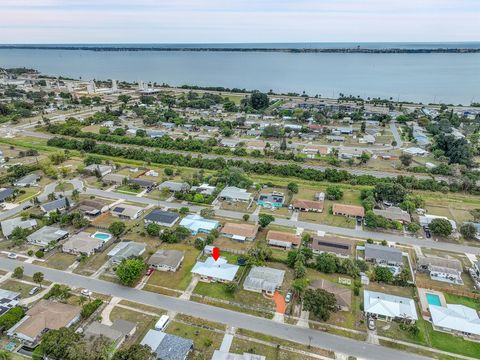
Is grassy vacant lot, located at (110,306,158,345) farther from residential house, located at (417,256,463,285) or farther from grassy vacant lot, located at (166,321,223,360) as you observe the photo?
residential house, located at (417,256,463,285)

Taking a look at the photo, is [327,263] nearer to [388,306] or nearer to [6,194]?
[388,306]

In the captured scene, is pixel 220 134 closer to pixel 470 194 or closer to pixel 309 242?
pixel 309 242

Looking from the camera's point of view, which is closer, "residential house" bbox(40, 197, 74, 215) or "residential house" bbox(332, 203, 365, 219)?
"residential house" bbox(332, 203, 365, 219)

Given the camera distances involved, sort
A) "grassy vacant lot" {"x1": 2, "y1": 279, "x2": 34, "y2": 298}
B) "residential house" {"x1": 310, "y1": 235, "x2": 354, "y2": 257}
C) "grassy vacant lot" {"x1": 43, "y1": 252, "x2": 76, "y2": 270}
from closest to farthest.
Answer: "grassy vacant lot" {"x1": 2, "y1": 279, "x2": 34, "y2": 298}, "grassy vacant lot" {"x1": 43, "y1": 252, "x2": 76, "y2": 270}, "residential house" {"x1": 310, "y1": 235, "x2": 354, "y2": 257}

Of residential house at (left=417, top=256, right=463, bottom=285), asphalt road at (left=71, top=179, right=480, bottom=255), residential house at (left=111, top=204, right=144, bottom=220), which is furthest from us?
residential house at (left=111, top=204, right=144, bottom=220)

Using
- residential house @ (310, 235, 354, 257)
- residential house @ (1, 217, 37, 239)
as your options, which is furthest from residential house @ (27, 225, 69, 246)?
residential house @ (310, 235, 354, 257)

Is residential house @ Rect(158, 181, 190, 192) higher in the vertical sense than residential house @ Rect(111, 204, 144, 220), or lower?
higher

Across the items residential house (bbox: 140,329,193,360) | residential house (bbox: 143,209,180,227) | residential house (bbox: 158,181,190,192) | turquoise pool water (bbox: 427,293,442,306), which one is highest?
residential house (bbox: 158,181,190,192)
